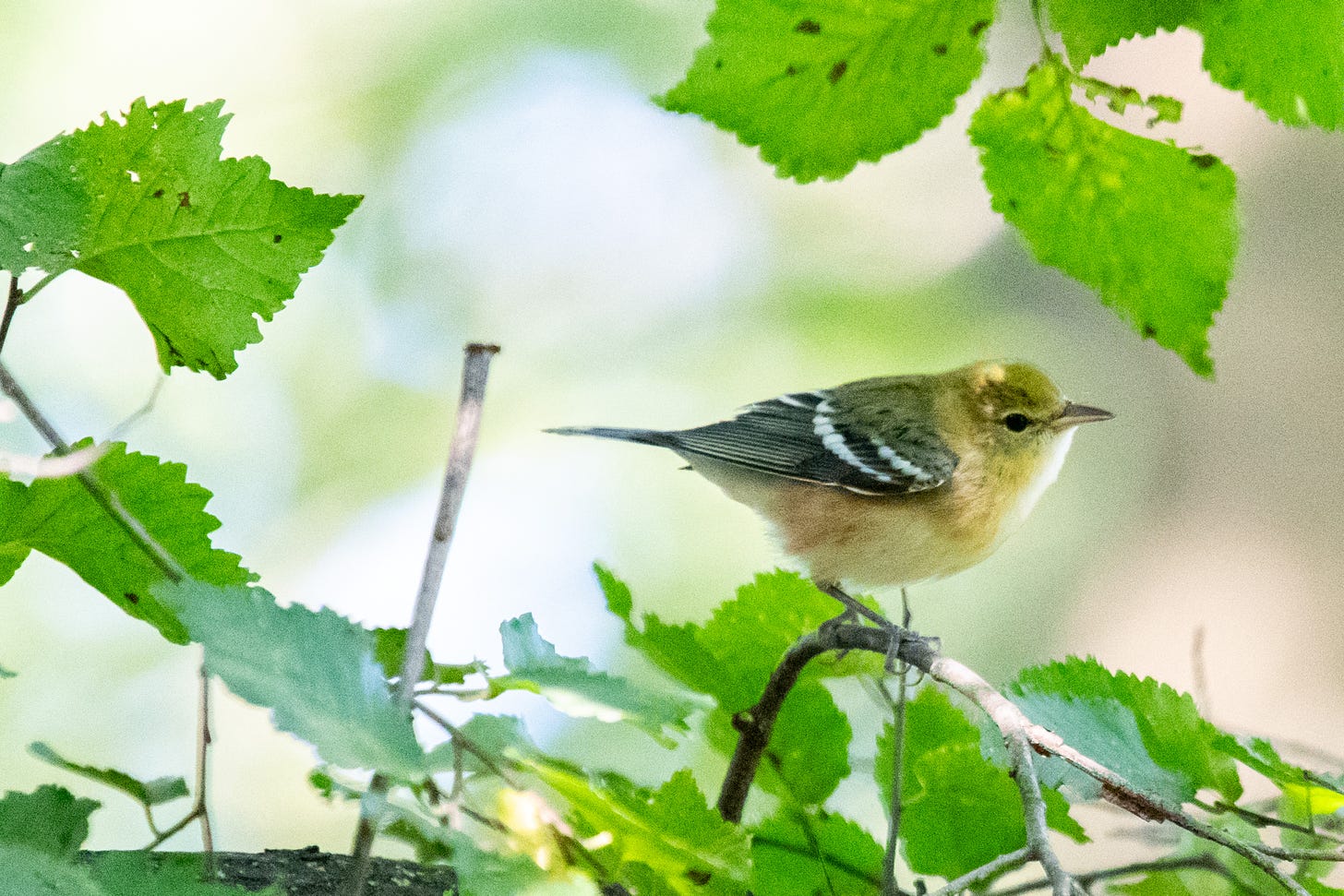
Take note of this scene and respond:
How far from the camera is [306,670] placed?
0.71 meters

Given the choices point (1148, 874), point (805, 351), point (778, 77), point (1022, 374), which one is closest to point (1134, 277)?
point (778, 77)

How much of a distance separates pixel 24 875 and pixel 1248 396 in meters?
5.43

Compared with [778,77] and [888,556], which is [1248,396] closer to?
[888,556]

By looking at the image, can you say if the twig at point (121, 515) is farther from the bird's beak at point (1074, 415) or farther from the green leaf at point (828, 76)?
the bird's beak at point (1074, 415)

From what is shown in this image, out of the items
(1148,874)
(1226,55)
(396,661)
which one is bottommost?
(1148,874)

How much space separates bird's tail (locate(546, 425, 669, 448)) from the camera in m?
2.90

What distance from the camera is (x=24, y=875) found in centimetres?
64

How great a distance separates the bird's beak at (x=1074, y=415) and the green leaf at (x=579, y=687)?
2.27 m

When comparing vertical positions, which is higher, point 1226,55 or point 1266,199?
point 1266,199

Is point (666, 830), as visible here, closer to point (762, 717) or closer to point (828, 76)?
point (762, 717)

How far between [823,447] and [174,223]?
7.66 feet

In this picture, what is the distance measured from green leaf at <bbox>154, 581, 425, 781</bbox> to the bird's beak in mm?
2438

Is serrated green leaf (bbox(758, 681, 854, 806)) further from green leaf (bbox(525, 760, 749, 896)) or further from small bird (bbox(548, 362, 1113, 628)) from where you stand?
small bird (bbox(548, 362, 1113, 628))

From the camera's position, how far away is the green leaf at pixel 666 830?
730 millimetres
